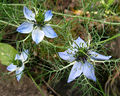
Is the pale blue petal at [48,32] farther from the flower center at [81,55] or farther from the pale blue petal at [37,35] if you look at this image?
the flower center at [81,55]

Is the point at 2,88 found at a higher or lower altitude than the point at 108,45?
lower

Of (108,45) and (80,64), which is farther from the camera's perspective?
(108,45)

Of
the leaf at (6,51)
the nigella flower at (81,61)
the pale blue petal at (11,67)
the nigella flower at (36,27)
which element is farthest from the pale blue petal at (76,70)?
the leaf at (6,51)

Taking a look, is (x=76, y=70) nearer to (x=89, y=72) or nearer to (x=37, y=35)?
(x=89, y=72)

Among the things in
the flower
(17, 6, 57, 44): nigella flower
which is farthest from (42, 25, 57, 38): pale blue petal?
the flower

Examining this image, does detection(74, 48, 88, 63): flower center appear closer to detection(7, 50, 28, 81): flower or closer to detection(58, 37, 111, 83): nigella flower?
detection(58, 37, 111, 83): nigella flower

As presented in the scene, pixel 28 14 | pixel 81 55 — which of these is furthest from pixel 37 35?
pixel 81 55

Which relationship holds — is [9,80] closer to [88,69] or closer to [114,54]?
[88,69]

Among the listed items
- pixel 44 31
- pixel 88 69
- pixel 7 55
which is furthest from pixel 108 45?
pixel 7 55
